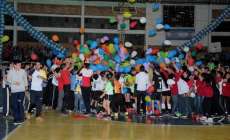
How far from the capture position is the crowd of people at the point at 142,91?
530 inches

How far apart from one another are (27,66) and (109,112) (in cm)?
340

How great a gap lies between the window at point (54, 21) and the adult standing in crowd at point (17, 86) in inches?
618

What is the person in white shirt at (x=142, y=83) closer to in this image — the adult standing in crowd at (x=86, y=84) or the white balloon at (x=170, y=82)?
the white balloon at (x=170, y=82)

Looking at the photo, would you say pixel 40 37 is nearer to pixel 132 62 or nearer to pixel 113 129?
pixel 132 62

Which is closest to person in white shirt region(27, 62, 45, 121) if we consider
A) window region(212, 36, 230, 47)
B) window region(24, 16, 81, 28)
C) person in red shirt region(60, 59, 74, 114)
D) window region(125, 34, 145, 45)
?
person in red shirt region(60, 59, 74, 114)

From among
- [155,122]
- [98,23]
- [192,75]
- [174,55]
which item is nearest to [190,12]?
[98,23]

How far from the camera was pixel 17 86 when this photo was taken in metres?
11.4

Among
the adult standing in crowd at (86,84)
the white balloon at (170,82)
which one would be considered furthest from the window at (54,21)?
the white balloon at (170,82)

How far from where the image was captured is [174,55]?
1591 cm

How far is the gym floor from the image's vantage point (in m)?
9.60

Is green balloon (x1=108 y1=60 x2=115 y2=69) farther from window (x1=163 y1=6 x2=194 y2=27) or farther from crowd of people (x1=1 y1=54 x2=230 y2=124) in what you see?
window (x1=163 y1=6 x2=194 y2=27)

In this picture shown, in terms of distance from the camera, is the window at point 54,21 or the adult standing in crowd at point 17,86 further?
the window at point 54,21

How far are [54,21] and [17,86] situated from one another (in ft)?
52.6

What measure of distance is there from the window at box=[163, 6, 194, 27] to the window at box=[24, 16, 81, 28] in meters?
5.67
